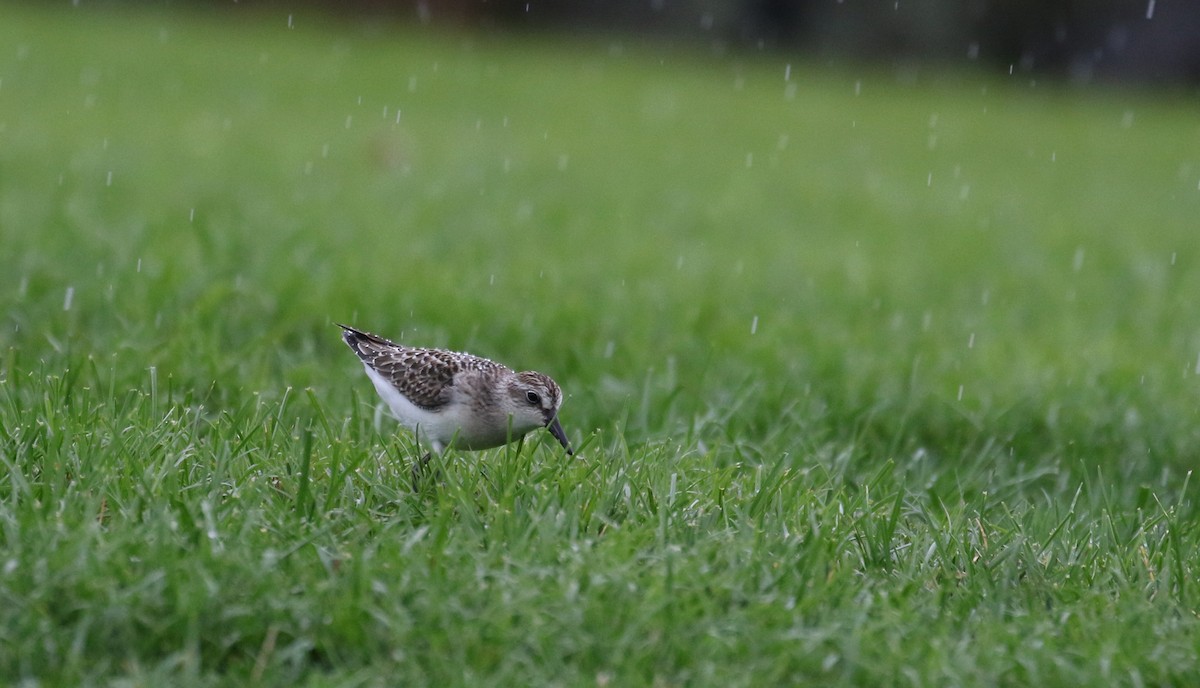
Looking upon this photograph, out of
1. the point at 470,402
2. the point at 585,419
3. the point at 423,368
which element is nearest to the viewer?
the point at 470,402

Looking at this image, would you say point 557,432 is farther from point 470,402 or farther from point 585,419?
point 585,419

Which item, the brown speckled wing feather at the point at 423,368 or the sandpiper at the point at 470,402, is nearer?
the sandpiper at the point at 470,402

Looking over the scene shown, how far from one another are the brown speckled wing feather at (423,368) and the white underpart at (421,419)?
26 millimetres

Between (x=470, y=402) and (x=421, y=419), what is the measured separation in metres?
0.22

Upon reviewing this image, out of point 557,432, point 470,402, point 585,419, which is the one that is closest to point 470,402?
point 470,402

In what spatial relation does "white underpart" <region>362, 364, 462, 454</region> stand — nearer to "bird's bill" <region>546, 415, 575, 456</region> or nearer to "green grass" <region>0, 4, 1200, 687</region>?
"green grass" <region>0, 4, 1200, 687</region>

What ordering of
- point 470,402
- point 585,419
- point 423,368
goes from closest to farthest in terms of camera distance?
point 470,402 < point 423,368 < point 585,419

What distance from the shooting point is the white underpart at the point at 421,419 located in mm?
5098

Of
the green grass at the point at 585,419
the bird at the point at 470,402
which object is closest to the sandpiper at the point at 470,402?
the bird at the point at 470,402

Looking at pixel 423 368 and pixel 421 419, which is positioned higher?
pixel 423 368

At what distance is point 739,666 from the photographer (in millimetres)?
3967

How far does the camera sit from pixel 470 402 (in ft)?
16.7

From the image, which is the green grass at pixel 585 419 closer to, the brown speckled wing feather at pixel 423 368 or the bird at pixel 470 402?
the bird at pixel 470 402

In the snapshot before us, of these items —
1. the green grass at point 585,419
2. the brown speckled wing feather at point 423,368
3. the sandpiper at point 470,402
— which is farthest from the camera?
the brown speckled wing feather at point 423,368
